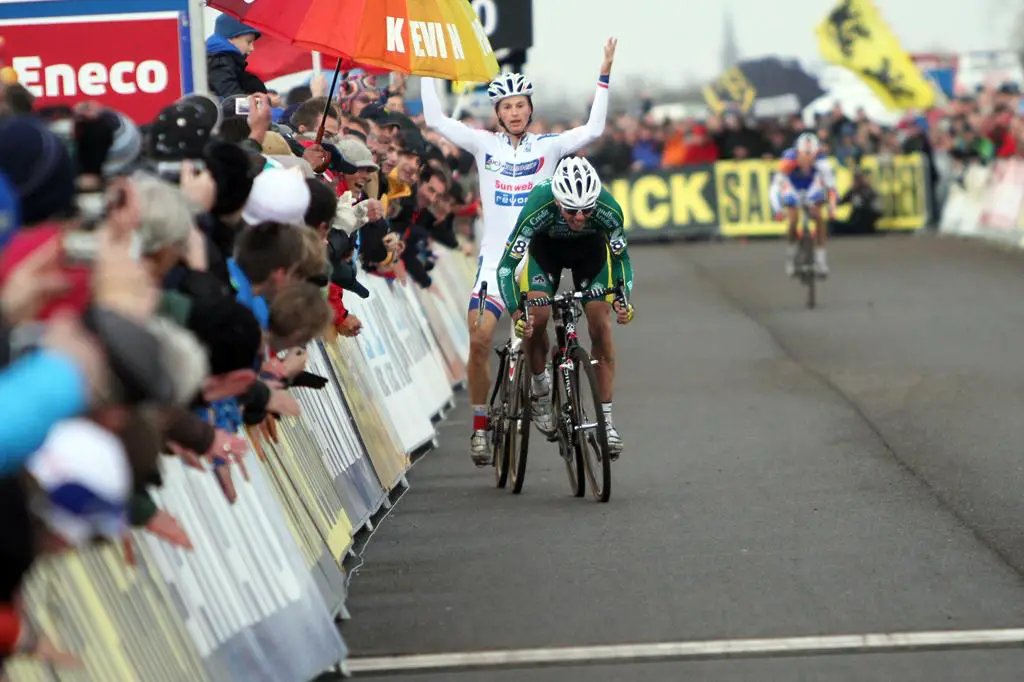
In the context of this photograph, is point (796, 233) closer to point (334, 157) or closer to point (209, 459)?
point (334, 157)

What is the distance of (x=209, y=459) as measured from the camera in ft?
20.3

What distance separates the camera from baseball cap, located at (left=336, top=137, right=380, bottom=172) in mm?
11109

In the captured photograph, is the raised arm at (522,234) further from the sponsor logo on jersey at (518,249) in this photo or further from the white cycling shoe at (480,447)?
the white cycling shoe at (480,447)

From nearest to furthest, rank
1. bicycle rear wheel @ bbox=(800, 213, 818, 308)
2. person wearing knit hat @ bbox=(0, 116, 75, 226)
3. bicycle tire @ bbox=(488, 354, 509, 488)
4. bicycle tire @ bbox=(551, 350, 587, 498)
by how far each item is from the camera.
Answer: person wearing knit hat @ bbox=(0, 116, 75, 226) → bicycle tire @ bbox=(551, 350, 587, 498) → bicycle tire @ bbox=(488, 354, 509, 488) → bicycle rear wheel @ bbox=(800, 213, 818, 308)

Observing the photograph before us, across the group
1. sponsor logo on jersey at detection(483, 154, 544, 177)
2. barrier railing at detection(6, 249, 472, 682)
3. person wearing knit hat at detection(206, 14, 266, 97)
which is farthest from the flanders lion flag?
barrier railing at detection(6, 249, 472, 682)

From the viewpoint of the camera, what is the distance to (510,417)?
37.2 ft

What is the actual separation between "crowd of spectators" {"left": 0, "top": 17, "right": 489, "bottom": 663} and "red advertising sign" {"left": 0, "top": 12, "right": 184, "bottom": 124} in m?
0.73

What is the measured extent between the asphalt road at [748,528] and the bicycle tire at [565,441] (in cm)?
15

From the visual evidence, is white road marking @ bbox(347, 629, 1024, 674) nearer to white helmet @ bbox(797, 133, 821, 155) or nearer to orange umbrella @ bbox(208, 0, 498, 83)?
orange umbrella @ bbox(208, 0, 498, 83)

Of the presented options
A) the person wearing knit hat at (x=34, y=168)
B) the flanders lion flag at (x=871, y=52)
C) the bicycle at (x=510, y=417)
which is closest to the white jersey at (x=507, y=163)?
the bicycle at (x=510, y=417)

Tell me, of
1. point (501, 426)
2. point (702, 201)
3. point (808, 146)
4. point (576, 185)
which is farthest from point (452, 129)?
point (702, 201)

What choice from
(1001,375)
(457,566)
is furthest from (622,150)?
(457,566)

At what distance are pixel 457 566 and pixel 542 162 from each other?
13.7 feet

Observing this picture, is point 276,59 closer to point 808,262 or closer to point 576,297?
point 576,297
